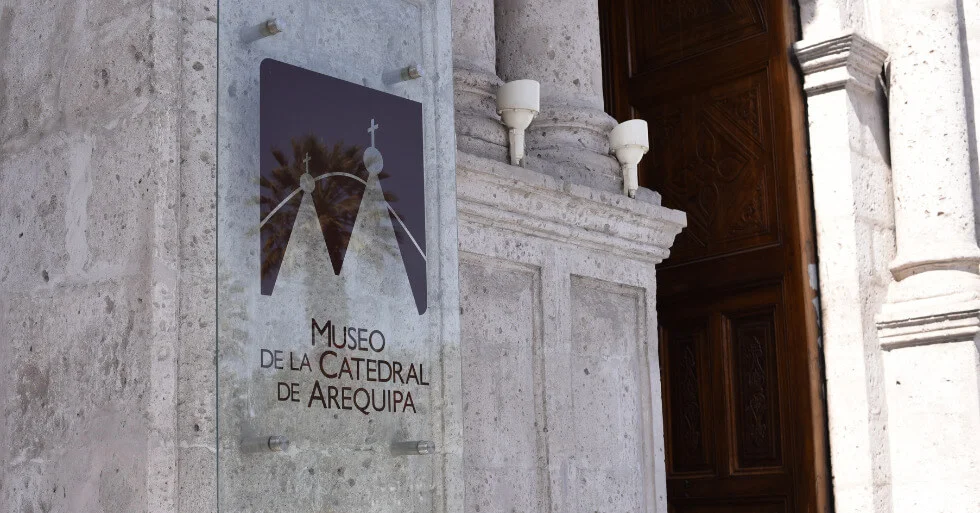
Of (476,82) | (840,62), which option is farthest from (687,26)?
(476,82)

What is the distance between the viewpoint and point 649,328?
5039mm

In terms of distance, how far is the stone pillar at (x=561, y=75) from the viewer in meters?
4.95

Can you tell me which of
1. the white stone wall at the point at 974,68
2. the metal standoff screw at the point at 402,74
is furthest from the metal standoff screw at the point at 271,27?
the white stone wall at the point at 974,68

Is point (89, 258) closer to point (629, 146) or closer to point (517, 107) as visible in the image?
point (517, 107)

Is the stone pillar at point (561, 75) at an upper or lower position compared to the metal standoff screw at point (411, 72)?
upper

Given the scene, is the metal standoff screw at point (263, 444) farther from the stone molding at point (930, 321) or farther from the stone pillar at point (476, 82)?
the stone molding at point (930, 321)

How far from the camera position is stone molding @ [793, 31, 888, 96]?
645 cm

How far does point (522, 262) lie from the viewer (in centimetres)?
457

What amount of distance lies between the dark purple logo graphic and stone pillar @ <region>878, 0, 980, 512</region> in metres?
3.46

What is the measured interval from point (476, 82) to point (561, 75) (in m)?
0.51

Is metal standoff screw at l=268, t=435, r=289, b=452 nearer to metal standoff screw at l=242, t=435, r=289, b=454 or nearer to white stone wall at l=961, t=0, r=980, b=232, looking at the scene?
metal standoff screw at l=242, t=435, r=289, b=454

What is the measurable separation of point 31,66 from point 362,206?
0.94 metres

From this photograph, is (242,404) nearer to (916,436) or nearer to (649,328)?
(649,328)

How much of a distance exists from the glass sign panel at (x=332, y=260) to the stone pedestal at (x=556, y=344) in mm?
733
